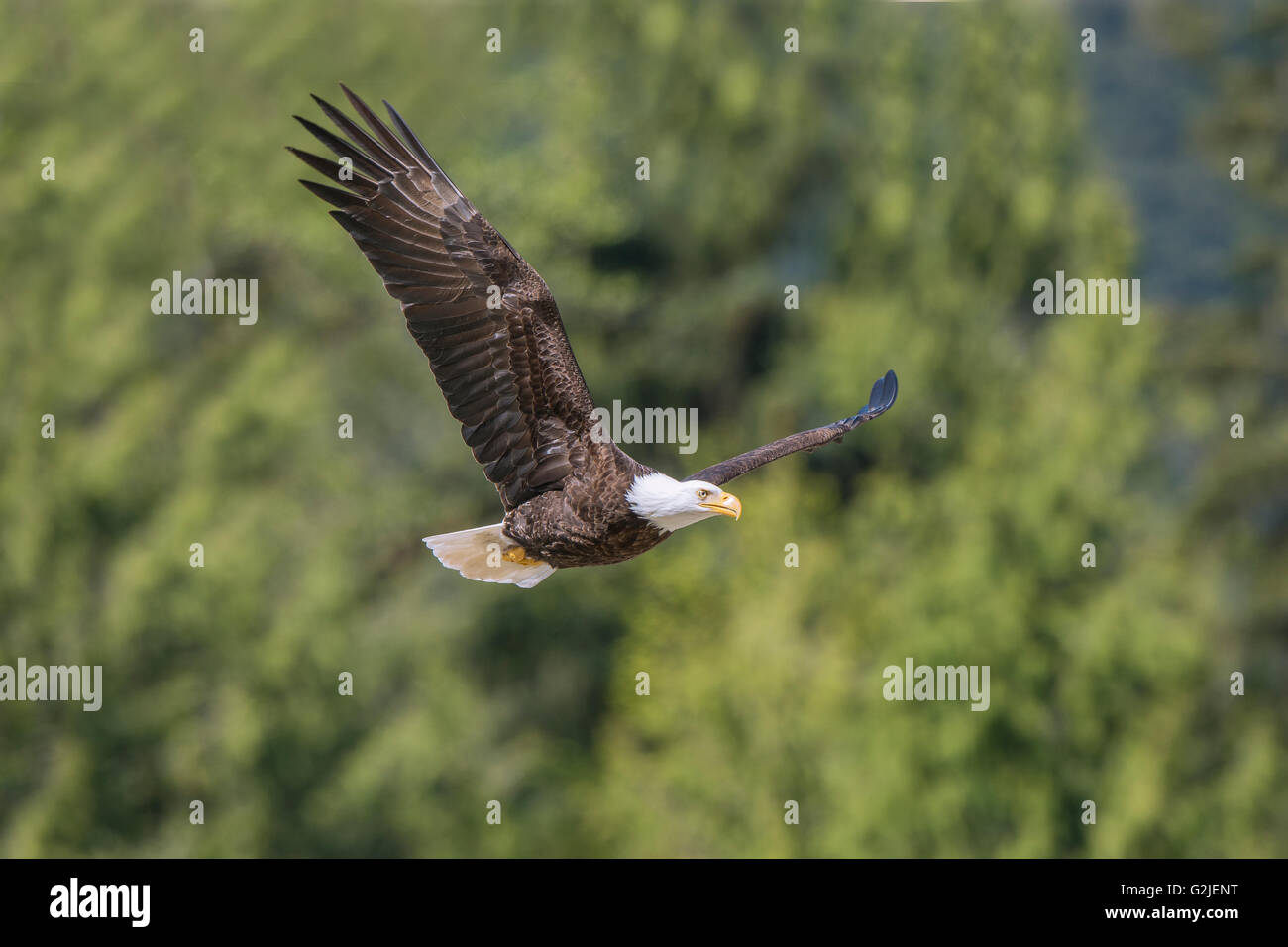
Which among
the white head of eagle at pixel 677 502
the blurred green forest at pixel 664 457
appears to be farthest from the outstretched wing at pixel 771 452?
the blurred green forest at pixel 664 457

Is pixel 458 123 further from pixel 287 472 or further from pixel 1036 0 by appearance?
pixel 1036 0

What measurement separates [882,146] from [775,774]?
594 inches

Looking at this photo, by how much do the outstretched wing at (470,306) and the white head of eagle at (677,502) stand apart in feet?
1.76

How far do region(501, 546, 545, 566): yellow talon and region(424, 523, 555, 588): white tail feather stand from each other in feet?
0.05

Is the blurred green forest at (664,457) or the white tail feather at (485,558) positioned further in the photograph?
the blurred green forest at (664,457)

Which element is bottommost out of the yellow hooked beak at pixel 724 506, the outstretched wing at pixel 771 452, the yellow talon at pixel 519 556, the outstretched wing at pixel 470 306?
the yellow talon at pixel 519 556

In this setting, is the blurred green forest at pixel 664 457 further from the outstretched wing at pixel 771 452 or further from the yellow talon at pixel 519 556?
the yellow talon at pixel 519 556

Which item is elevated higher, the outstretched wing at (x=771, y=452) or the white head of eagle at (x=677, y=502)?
the outstretched wing at (x=771, y=452)

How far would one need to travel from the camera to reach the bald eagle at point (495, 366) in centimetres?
805

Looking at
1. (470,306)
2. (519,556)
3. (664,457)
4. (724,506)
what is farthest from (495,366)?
(664,457)

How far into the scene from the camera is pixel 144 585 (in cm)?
2525

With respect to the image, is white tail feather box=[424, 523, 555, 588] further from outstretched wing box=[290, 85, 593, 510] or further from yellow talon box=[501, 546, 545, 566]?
outstretched wing box=[290, 85, 593, 510]
